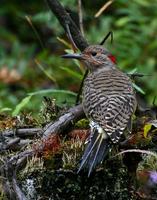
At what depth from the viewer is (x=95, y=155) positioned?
16.4ft

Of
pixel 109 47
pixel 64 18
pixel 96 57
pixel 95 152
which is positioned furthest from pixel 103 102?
pixel 109 47

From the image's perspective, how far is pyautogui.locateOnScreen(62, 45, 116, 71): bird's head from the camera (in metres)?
6.53

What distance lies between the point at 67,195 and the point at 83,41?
74.5 inches

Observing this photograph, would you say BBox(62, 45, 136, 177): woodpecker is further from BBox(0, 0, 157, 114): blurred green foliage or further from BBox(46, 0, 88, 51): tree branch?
BBox(0, 0, 157, 114): blurred green foliage

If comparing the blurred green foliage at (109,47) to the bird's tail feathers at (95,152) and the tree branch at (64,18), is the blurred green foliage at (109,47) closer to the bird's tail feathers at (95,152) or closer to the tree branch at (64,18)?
the tree branch at (64,18)

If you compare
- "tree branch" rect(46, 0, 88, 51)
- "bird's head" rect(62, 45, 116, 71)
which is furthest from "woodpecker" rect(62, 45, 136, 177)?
"tree branch" rect(46, 0, 88, 51)

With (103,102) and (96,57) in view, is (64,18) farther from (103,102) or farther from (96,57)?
(103,102)

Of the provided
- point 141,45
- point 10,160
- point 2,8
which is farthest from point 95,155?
point 2,8

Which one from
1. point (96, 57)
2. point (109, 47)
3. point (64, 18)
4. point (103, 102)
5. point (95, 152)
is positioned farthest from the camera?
point (109, 47)

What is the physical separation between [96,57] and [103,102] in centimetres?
106

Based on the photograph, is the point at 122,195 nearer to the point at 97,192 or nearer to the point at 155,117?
the point at 97,192

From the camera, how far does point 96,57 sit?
260 inches

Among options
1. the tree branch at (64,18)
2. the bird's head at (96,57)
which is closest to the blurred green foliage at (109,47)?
the bird's head at (96,57)

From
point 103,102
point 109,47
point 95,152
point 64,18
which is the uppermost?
point 64,18
